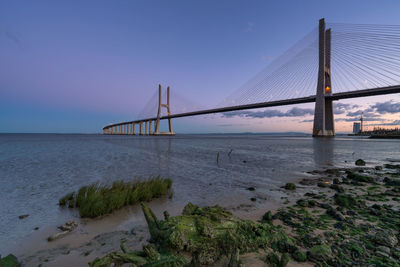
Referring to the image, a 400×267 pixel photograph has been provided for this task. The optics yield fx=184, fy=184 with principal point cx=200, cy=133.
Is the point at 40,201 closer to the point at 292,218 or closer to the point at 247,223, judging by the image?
the point at 247,223

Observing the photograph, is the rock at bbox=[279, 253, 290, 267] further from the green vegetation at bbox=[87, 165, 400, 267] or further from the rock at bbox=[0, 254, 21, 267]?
the rock at bbox=[0, 254, 21, 267]

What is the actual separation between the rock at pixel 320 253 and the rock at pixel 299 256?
10 centimetres

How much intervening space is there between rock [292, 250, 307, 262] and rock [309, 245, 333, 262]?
10cm

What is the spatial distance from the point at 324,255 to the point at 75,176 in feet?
35.3

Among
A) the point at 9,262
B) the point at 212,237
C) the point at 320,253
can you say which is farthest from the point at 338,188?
the point at 9,262

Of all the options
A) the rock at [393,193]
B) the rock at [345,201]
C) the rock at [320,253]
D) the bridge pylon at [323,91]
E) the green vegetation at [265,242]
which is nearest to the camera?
the green vegetation at [265,242]

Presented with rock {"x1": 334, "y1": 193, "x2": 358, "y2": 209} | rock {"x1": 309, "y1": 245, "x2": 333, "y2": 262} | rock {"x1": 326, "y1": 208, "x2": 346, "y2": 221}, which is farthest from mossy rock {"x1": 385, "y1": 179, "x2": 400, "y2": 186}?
rock {"x1": 309, "y1": 245, "x2": 333, "y2": 262}

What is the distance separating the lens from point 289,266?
7.83 feet

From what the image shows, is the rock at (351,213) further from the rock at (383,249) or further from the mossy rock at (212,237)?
the mossy rock at (212,237)

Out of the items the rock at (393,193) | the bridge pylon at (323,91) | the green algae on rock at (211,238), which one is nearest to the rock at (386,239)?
the green algae on rock at (211,238)

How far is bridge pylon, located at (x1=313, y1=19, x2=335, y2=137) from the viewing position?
4431 centimetres

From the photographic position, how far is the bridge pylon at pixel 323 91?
44312 mm

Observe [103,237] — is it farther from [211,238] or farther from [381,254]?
[381,254]

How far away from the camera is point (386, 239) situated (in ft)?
9.34
